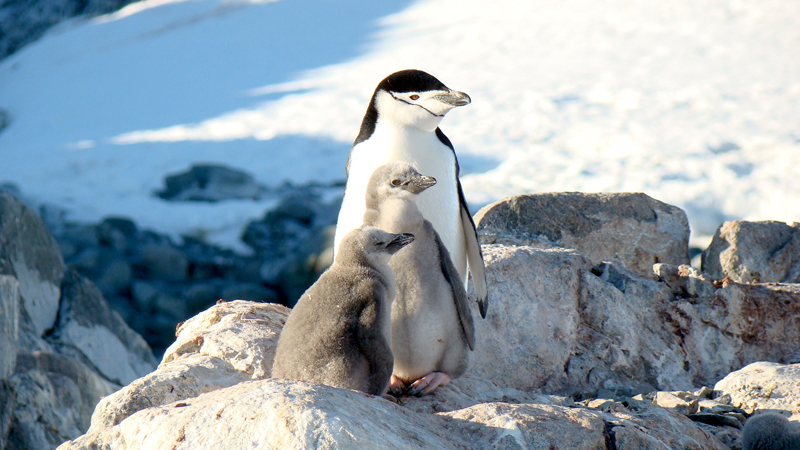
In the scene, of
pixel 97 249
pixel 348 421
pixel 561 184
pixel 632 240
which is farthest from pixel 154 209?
pixel 348 421

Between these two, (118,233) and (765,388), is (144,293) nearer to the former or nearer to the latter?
(118,233)

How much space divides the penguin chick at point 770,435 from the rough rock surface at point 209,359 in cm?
190

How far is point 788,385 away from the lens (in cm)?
342

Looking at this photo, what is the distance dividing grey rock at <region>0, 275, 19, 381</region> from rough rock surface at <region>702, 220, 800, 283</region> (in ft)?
15.2

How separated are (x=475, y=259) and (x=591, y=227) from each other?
1.54 metres

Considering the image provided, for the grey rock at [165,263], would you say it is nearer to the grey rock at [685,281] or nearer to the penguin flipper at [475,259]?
the penguin flipper at [475,259]

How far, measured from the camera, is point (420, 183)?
326 centimetres

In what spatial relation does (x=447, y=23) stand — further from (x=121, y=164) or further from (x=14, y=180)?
(x=14, y=180)

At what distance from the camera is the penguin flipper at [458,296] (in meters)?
3.32

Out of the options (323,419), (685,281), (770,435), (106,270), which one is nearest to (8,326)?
(323,419)

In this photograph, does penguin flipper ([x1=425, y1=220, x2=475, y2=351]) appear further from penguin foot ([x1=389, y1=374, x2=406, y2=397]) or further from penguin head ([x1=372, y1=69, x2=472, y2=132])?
penguin head ([x1=372, y1=69, x2=472, y2=132])

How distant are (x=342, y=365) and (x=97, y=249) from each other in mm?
11940

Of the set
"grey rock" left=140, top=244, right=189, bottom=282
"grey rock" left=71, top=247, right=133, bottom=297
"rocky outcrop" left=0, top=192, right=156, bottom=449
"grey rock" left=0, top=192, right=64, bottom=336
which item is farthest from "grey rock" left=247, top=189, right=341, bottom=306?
"grey rock" left=0, top=192, right=64, bottom=336

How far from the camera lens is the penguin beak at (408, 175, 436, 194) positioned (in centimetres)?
322
